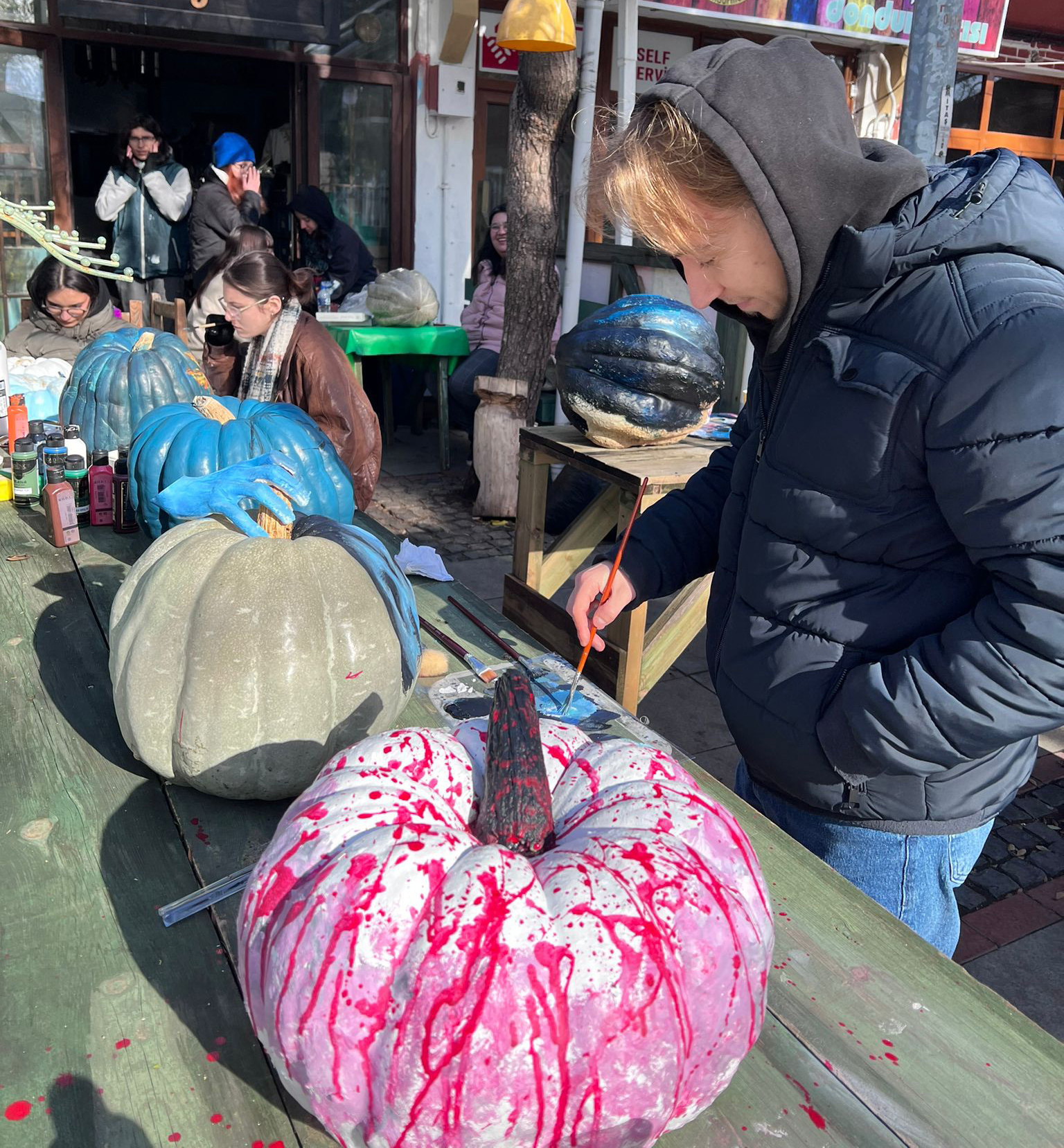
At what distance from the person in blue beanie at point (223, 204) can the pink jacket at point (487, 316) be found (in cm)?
202

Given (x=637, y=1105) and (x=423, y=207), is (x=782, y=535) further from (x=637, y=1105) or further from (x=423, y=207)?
(x=423, y=207)

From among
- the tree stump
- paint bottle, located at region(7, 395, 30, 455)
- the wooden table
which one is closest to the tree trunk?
the tree stump

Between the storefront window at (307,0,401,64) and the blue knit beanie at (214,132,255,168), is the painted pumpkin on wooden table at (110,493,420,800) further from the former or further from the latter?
the storefront window at (307,0,401,64)

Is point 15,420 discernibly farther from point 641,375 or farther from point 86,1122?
point 86,1122

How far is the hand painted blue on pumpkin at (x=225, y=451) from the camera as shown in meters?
2.56

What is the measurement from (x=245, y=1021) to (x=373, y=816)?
319 mm

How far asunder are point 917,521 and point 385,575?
897 mm

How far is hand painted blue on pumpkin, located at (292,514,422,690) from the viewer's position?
172 centimetres

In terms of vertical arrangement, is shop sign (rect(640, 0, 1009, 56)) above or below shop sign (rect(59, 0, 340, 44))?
above

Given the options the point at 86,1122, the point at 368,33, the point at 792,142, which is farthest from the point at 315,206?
the point at 86,1122

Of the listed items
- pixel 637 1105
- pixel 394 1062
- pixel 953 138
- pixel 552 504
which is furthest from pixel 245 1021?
pixel 953 138

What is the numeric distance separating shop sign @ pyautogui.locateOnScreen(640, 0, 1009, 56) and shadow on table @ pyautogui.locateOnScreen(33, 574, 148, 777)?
29.4 feet

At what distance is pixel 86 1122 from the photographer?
1002mm

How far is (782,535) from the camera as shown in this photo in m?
1.55
